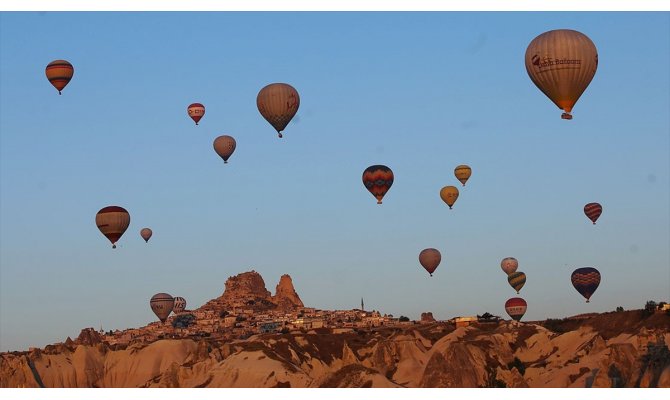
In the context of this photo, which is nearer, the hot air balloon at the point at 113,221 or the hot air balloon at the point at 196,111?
the hot air balloon at the point at 113,221

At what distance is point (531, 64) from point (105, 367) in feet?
297

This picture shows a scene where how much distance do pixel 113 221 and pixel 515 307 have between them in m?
56.1

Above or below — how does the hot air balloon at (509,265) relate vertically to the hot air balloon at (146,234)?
below

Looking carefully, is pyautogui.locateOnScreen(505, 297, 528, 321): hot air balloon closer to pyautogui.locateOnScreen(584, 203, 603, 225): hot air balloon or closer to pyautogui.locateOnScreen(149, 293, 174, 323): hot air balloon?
pyautogui.locateOnScreen(584, 203, 603, 225): hot air balloon

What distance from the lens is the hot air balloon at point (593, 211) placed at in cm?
13075

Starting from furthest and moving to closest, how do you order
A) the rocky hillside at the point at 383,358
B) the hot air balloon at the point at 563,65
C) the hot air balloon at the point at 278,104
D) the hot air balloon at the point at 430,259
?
the hot air balloon at the point at 430,259, the rocky hillside at the point at 383,358, the hot air balloon at the point at 278,104, the hot air balloon at the point at 563,65

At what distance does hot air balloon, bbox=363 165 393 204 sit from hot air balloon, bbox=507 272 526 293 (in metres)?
34.9

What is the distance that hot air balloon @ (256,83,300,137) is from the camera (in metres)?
111

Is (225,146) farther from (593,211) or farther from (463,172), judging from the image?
(593,211)

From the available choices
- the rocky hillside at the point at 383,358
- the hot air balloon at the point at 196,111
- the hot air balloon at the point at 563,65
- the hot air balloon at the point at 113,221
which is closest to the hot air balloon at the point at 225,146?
the hot air balloon at the point at 196,111

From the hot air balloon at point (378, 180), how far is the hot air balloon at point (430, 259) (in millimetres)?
23460

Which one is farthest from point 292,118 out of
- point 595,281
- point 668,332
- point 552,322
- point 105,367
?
point 552,322

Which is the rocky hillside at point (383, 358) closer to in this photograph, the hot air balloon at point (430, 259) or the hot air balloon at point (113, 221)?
the hot air balloon at point (430, 259)

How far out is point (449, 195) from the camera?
136 meters
